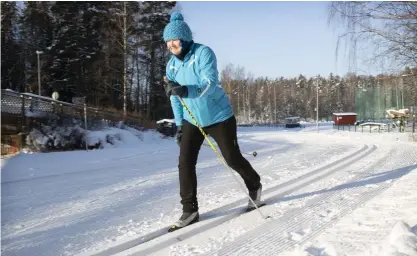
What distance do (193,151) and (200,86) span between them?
0.67 metres

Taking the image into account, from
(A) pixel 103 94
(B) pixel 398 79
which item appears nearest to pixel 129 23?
(A) pixel 103 94

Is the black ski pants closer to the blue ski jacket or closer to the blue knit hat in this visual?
the blue ski jacket

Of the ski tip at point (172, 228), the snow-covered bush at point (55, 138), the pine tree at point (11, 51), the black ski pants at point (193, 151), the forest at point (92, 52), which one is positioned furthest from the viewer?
the pine tree at point (11, 51)

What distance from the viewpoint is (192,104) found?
3.54 metres

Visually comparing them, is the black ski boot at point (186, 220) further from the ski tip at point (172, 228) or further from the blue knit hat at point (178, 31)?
the blue knit hat at point (178, 31)

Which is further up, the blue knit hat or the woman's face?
the blue knit hat

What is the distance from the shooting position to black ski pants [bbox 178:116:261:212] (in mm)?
3589

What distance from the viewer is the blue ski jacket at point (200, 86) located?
11.1 feet

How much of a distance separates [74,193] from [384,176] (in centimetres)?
487

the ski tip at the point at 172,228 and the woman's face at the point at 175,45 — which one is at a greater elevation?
the woman's face at the point at 175,45

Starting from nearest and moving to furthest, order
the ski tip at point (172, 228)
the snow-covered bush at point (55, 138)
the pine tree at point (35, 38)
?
the ski tip at point (172, 228)
the snow-covered bush at point (55, 138)
the pine tree at point (35, 38)

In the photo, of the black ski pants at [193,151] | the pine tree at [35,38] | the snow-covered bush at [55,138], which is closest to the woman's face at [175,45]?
the black ski pants at [193,151]

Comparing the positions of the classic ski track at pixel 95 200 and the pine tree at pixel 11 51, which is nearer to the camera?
the classic ski track at pixel 95 200

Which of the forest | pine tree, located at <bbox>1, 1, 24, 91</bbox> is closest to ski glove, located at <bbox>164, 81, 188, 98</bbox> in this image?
the forest
